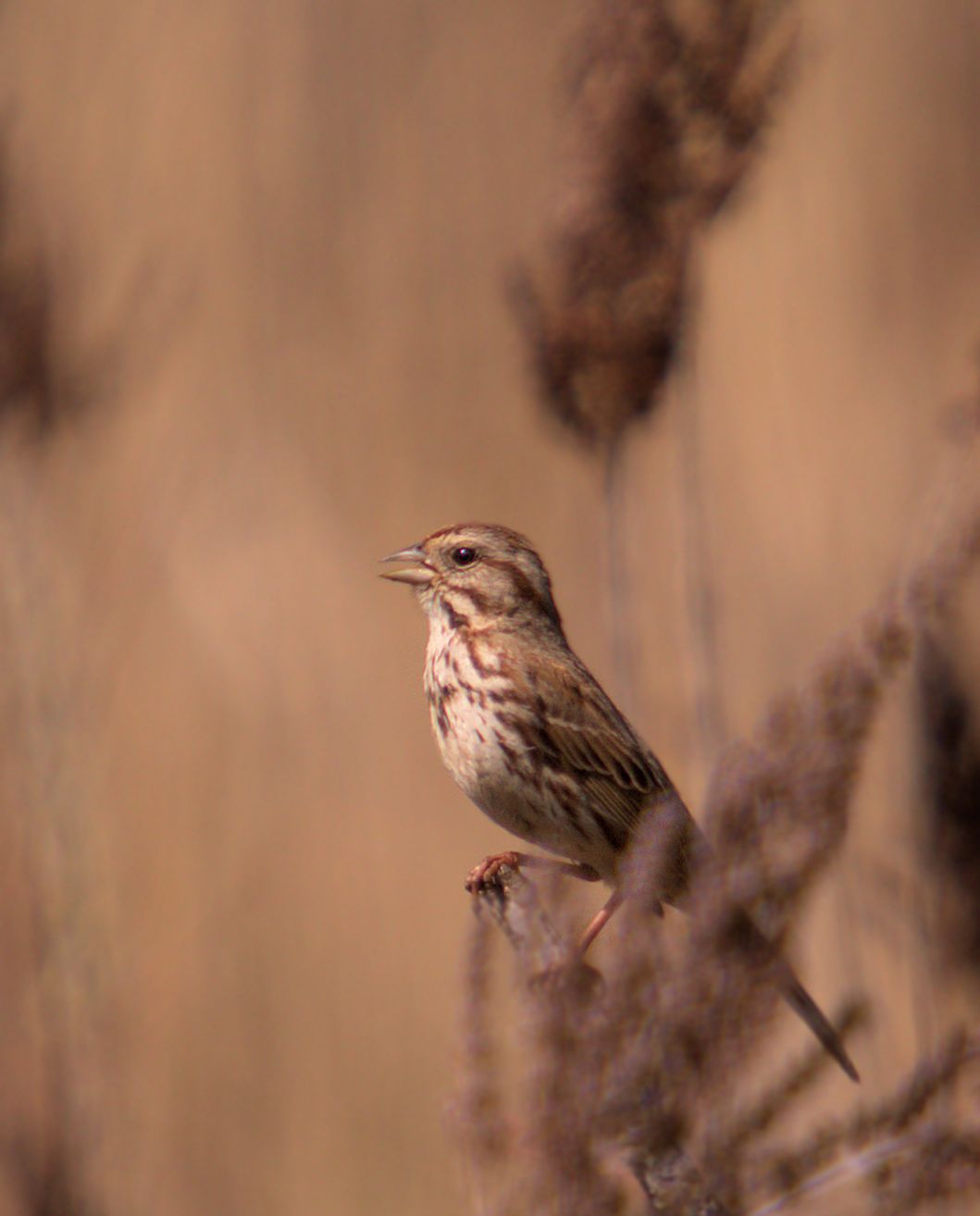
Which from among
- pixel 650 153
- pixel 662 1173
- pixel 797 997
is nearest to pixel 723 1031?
pixel 662 1173

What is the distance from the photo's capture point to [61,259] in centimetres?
339

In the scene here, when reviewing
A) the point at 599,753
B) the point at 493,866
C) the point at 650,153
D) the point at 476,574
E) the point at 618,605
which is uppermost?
the point at 650,153

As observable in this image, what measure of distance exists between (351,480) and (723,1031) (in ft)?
11.4

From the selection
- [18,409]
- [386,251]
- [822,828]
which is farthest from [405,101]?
[822,828]

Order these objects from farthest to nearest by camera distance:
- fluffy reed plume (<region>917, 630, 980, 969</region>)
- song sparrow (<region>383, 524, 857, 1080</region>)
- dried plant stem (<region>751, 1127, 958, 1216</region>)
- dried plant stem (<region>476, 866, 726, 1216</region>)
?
1. fluffy reed plume (<region>917, 630, 980, 969</region>)
2. song sparrow (<region>383, 524, 857, 1080</region>)
3. dried plant stem (<region>751, 1127, 958, 1216</region>)
4. dried plant stem (<region>476, 866, 726, 1216</region>)

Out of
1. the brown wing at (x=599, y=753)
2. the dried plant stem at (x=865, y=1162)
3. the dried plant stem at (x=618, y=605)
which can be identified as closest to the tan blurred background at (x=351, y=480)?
the dried plant stem at (x=618, y=605)

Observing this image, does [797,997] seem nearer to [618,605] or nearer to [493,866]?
[493,866]

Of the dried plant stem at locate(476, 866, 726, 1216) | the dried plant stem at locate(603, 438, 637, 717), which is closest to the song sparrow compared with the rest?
the dried plant stem at locate(603, 438, 637, 717)

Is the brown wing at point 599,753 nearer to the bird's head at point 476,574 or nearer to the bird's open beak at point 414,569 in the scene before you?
the bird's head at point 476,574

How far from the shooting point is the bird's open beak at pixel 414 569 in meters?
3.20

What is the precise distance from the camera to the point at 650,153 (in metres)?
3.48

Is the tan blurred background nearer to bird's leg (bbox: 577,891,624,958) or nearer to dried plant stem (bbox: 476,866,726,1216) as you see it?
bird's leg (bbox: 577,891,624,958)

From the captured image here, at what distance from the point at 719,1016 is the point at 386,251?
12.0 ft

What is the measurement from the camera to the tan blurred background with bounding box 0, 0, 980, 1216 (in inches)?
165
